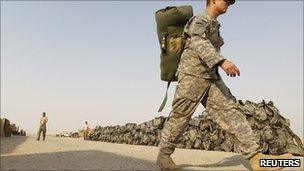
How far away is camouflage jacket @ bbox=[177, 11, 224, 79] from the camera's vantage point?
15.3ft

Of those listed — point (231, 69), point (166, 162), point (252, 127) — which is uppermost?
point (231, 69)

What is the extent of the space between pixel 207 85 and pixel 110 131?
2014 centimetres

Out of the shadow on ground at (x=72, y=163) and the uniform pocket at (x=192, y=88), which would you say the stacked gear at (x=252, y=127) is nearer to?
the shadow on ground at (x=72, y=163)

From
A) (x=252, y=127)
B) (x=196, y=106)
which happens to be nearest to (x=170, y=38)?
(x=196, y=106)

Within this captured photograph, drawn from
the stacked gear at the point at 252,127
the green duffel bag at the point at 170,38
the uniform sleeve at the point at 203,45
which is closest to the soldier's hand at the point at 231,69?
the uniform sleeve at the point at 203,45

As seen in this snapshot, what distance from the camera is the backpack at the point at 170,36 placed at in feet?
16.8

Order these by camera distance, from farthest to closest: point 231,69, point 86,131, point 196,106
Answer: point 86,131
point 196,106
point 231,69

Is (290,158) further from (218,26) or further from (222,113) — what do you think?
(218,26)

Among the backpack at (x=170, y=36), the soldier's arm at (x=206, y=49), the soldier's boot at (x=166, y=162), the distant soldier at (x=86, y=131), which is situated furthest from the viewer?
the distant soldier at (x=86, y=131)

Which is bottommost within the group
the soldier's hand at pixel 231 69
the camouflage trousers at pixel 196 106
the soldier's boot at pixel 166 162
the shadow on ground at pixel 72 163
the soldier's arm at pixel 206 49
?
the shadow on ground at pixel 72 163

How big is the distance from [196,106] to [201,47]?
Result: 2.31 feet

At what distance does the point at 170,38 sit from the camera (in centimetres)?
513

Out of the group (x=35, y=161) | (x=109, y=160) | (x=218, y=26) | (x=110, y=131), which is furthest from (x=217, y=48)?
(x=110, y=131)

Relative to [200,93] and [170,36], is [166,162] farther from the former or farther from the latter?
[170,36]
